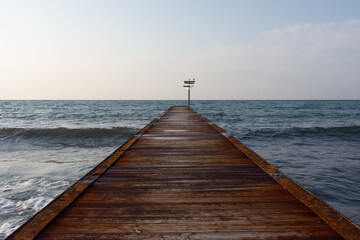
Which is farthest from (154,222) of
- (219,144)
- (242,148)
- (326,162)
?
(326,162)

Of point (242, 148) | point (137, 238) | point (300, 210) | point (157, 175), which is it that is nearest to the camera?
point (137, 238)

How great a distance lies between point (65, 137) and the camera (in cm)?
1587

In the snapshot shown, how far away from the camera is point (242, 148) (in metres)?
4.77

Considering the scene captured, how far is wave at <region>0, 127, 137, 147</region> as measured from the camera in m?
14.1

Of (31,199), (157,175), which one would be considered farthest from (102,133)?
(157,175)

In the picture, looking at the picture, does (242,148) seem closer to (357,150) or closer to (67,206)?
(67,206)

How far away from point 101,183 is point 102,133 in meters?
15.2

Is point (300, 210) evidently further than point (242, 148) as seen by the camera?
No

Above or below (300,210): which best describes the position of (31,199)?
below

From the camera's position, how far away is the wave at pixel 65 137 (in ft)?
46.3

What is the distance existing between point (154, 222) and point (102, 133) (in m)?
16.4

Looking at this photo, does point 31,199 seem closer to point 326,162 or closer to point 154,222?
point 154,222

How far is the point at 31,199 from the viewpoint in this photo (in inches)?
212

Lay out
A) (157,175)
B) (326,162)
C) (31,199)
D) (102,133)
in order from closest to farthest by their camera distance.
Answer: (157,175) → (31,199) → (326,162) → (102,133)
